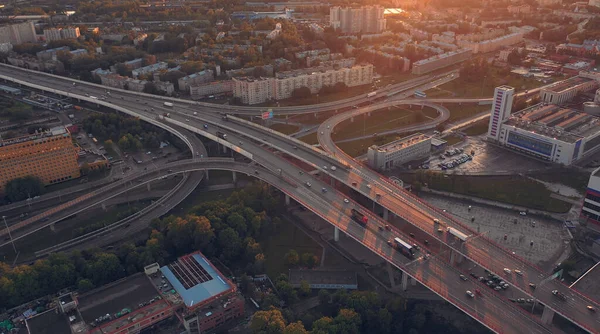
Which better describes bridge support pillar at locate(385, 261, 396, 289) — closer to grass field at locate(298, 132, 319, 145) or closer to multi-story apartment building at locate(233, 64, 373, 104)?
grass field at locate(298, 132, 319, 145)

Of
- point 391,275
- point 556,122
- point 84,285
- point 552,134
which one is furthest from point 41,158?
point 556,122

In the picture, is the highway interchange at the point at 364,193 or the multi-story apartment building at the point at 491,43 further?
the multi-story apartment building at the point at 491,43

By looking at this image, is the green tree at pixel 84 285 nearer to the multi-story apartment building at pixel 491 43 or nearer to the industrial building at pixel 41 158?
the industrial building at pixel 41 158

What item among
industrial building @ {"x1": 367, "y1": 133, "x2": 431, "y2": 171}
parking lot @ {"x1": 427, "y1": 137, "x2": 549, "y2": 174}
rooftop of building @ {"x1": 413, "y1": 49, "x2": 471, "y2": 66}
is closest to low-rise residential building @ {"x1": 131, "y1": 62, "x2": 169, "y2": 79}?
rooftop of building @ {"x1": 413, "y1": 49, "x2": 471, "y2": 66}

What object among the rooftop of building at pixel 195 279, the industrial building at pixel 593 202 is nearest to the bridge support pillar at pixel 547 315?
the industrial building at pixel 593 202

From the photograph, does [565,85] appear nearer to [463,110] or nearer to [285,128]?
[463,110]

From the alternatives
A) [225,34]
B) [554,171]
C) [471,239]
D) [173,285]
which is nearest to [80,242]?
[173,285]

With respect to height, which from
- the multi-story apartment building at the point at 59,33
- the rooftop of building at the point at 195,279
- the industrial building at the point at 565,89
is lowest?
the rooftop of building at the point at 195,279
